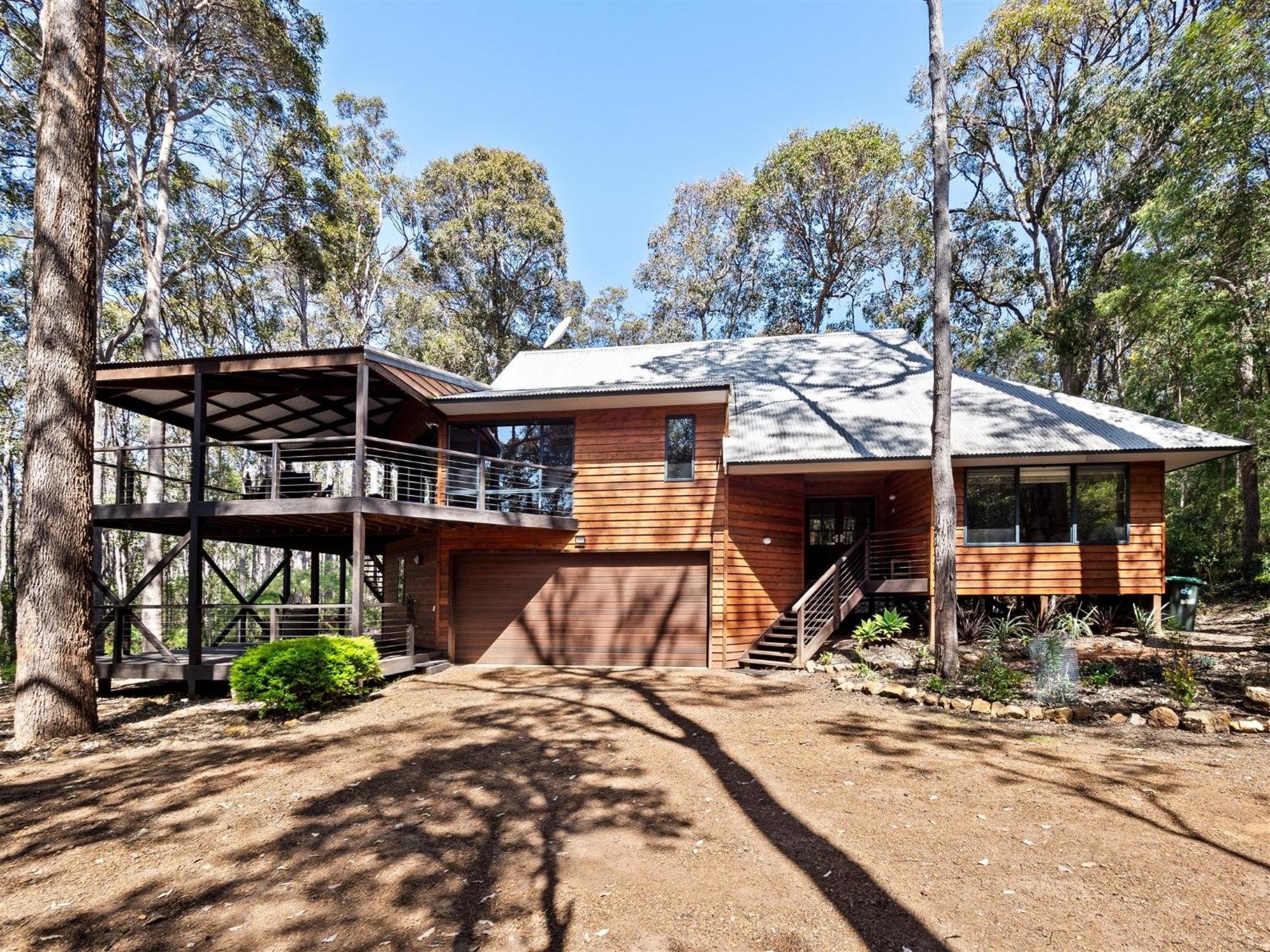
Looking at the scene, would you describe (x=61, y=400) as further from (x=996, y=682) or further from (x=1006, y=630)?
(x=1006, y=630)

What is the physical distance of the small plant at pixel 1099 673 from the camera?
26.1ft

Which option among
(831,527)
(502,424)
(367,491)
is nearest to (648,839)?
(367,491)

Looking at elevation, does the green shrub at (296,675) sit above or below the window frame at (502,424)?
below

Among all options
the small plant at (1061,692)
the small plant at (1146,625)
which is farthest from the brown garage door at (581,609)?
the small plant at (1146,625)

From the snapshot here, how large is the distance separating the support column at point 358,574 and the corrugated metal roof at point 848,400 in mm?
3463

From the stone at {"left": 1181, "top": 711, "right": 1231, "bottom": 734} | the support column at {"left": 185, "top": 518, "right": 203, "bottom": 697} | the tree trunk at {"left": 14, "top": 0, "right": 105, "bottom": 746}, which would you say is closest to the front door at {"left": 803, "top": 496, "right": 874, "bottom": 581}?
the stone at {"left": 1181, "top": 711, "right": 1231, "bottom": 734}

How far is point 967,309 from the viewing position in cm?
2452

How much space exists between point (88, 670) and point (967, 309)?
28.2 meters

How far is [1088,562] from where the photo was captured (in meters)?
11.1

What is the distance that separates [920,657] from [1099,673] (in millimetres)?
2242

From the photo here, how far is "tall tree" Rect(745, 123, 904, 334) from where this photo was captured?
74.4 feet

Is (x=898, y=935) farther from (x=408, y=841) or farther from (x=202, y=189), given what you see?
(x=202, y=189)

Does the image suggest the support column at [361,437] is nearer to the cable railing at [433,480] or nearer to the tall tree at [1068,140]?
the cable railing at [433,480]

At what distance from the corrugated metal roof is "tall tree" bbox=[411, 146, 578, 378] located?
1369cm
